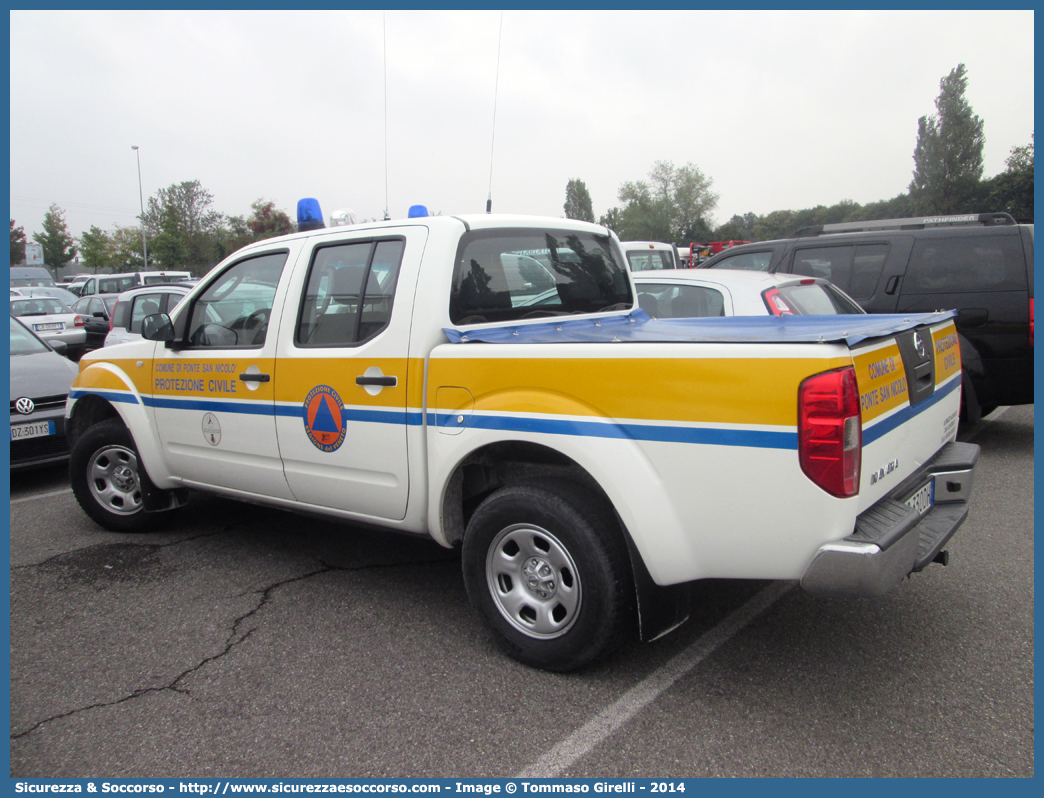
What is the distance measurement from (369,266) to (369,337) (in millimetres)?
384

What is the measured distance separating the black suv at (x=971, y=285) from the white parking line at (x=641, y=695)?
3.69 metres

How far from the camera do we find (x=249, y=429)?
4098 mm

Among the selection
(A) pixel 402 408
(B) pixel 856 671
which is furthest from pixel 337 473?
(B) pixel 856 671

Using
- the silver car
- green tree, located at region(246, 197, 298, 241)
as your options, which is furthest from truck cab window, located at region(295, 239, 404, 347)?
green tree, located at region(246, 197, 298, 241)

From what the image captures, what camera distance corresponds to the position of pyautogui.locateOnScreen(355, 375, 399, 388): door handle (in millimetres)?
3398

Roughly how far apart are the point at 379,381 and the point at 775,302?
334cm

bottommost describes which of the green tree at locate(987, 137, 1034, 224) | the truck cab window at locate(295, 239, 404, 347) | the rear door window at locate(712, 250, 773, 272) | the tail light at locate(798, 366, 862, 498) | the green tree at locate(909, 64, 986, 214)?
the tail light at locate(798, 366, 862, 498)

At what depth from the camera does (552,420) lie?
2.92 m

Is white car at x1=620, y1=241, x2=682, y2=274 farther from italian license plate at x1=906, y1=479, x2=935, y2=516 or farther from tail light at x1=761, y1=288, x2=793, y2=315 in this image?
italian license plate at x1=906, y1=479, x2=935, y2=516

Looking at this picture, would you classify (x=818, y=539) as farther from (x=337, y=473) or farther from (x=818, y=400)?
(x=337, y=473)

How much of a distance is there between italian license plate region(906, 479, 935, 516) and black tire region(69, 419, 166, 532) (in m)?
4.60

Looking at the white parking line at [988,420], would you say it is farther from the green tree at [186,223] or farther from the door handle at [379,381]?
the green tree at [186,223]

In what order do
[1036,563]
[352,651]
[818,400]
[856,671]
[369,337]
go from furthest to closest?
[1036,563] < [369,337] < [352,651] < [856,671] < [818,400]

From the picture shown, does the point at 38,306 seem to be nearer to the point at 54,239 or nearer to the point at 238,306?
the point at 238,306
